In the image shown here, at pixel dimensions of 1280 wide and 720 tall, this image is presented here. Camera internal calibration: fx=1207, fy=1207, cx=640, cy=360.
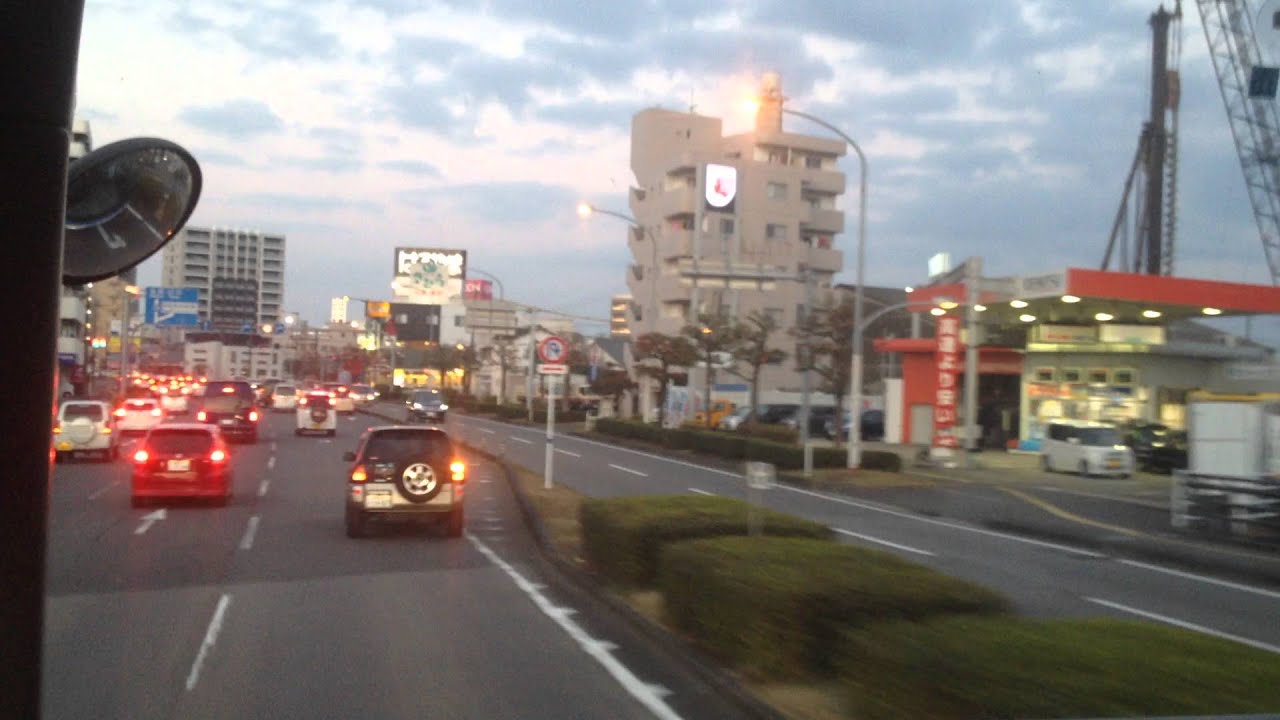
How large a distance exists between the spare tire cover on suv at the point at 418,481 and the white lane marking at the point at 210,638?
4.98 m

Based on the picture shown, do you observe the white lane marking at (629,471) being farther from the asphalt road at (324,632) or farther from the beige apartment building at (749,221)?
the beige apartment building at (749,221)

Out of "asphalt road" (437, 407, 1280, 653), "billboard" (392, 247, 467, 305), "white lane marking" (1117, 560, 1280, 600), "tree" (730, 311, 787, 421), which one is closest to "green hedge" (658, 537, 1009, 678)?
"asphalt road" (437, 407, 1280, 653)

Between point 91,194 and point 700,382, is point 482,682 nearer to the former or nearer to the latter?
point 91,194

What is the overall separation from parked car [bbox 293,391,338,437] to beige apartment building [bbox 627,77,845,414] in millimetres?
25014

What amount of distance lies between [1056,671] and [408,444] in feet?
45.7

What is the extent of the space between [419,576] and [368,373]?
126675mm

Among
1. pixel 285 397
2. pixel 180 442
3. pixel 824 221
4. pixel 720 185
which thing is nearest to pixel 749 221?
pixel 824 221

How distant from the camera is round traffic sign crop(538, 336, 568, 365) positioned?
2452 cm

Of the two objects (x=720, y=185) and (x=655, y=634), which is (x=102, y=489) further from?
(x=720, y=185)

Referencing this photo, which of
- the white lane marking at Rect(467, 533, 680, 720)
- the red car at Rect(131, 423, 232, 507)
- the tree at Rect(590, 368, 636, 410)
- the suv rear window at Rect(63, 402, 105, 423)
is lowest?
the white lane marking at Rect(467, 533, 680, 720)

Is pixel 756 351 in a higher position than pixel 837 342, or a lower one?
lower

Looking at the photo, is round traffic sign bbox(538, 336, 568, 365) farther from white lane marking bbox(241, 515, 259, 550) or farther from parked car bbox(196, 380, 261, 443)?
parked car bbox(196, 380, 261, 443)

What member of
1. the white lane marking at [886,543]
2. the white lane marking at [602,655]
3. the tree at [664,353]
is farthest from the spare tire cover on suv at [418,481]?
the tree at [664,353]

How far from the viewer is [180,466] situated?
21.8m
